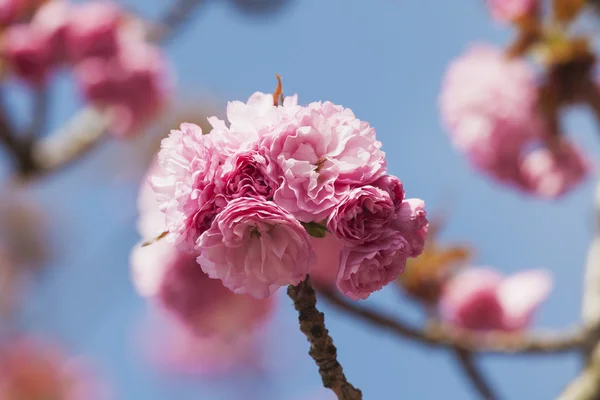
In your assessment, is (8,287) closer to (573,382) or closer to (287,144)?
(573,382)

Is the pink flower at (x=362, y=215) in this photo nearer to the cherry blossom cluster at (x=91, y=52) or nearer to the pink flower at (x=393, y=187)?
the pink flower at (x=393, y=187)

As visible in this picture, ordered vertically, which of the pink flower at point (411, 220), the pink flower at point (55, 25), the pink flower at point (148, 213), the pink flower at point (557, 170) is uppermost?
the pink flower at point (55, 25)

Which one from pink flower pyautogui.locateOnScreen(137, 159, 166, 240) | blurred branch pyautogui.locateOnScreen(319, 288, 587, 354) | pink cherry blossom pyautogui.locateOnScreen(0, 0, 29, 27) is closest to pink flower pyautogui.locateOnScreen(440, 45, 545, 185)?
blurred branch pyautogui.locateOnScreen(319, 288, 587, 354)

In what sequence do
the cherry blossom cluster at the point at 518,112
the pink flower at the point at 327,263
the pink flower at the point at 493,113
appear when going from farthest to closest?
the pink flower at the point at 493,113 < the cherry blossom cluster at the point at 518,112 < the pink flower at the point at 327,263

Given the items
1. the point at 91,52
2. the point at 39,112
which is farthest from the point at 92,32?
the point at 39,112

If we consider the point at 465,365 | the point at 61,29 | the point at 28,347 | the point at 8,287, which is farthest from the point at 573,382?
the point at 8,287

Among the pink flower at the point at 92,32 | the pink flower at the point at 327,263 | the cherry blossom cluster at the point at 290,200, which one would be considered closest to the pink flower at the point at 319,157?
the cherry blossom cluster at the point at 290,200

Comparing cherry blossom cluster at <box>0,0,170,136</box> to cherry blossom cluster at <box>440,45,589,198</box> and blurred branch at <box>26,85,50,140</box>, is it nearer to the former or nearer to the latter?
blurred branch at <box>26,85,50,140</box>
